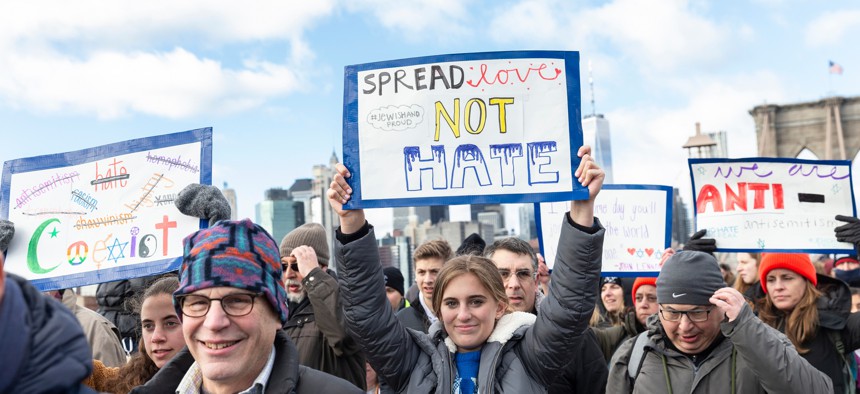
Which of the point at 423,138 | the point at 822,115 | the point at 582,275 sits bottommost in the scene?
the point at 582,275

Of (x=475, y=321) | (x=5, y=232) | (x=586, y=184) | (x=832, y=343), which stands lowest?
(x=832, y=343)

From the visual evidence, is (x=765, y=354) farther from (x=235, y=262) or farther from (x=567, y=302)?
(x=235, y=262)

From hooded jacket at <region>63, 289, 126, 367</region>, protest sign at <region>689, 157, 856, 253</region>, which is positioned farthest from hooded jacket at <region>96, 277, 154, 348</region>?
protest sign at <region>689, 157, 856, 253</region>

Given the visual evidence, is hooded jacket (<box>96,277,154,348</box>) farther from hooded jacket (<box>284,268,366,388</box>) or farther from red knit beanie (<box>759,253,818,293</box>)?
red knit beanie (<box>759,253,818,293</box>)

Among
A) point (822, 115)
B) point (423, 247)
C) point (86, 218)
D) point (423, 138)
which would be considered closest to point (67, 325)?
point (423, 138)

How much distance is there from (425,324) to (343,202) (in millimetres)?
2041

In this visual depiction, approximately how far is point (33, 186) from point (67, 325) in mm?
4171

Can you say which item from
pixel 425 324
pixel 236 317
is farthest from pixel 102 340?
pixel 236 317

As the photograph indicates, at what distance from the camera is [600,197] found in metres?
6.54

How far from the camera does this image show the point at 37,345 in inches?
48.3

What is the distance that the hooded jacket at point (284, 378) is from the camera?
2.27m

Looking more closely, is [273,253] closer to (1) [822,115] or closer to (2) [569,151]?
(2) [569,151]

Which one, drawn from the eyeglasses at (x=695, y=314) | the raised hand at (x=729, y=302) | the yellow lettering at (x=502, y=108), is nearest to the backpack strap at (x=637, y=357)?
the eyeglasses at (x=695, y=314)

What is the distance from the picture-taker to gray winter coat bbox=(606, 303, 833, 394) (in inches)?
134
